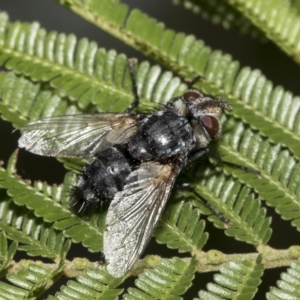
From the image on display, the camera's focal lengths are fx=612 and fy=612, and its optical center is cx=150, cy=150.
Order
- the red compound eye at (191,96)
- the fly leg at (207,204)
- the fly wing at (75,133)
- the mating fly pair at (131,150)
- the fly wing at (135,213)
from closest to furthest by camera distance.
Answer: the fly wing at (135,213), the mating fly pair at (131,150), the fly leg at (207,204), the fly wing at (75,133), the red compound eye at (191,96)

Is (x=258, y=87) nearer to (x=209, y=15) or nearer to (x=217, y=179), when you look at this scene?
(x=217, y=179)

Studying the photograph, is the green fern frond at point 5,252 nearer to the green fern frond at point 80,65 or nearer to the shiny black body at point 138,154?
the shiny black body at point 138,154

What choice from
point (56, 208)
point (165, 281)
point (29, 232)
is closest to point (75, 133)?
point (56, 208)

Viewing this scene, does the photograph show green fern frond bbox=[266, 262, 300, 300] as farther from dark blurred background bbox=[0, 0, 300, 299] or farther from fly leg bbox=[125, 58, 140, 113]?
fly leg bbox=[125, 58, 140, 113]

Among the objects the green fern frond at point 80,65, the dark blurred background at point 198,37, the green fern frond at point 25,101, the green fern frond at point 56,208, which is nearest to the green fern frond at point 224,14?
the dark blurred background at point 198,37

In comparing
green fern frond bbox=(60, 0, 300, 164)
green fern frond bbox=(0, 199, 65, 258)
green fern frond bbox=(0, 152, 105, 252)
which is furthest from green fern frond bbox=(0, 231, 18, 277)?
green fern frond bbox=(60, 0, 300, 164)

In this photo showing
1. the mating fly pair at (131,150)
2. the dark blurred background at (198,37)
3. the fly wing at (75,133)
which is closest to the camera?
the mating fly pair at (131,150)

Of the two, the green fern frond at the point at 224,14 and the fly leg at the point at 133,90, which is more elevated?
the green fern frond at the point at 224,14
